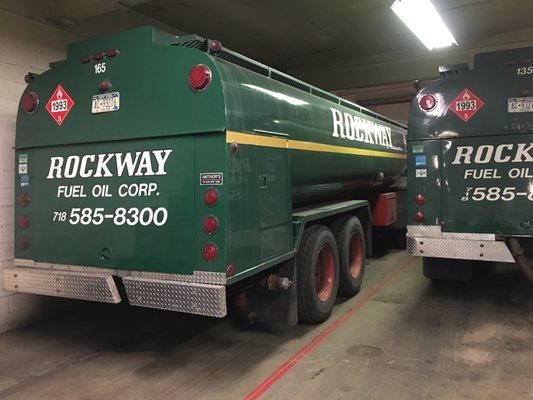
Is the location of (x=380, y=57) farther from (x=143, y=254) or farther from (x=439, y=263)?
(x=143, y=254)

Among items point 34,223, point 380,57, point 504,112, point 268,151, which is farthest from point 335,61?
point 34,223

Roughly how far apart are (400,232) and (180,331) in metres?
6.19

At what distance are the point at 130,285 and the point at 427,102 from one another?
412cm

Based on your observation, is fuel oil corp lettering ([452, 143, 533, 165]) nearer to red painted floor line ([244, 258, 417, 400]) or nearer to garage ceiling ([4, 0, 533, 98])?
red painted floor line ([244, 258, 417, 400])

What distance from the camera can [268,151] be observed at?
411 centimetres

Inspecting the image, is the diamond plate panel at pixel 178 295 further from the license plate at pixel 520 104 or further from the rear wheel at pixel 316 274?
the license plate at pixel 520 104

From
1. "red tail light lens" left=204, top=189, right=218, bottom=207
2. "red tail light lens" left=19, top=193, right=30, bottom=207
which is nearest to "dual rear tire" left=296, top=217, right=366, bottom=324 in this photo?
"red tail light lens" left=204, top=189, right=218, bottom=207

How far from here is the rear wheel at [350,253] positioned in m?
5.94

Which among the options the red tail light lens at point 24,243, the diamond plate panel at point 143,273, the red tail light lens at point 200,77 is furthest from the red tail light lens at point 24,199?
the red tail light lens at point 200,77

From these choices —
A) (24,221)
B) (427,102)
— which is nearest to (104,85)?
(24,221)

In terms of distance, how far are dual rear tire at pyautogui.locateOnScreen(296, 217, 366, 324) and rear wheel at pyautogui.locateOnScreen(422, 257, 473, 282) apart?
94 centimetres

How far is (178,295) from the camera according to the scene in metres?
3.54

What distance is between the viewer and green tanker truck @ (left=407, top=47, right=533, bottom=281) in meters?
5.16

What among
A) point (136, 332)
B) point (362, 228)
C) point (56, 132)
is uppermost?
point (56, 132)
